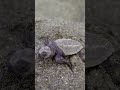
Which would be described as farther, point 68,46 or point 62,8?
point 62,8

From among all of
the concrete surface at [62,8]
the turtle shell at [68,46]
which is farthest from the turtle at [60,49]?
the concrete surface at [62,8]

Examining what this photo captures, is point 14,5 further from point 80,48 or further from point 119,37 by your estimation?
point 119,37

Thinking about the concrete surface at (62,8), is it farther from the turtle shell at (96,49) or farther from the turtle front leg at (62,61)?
the turtle front leg at (62,61)

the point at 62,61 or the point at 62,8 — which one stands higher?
the point at 62,8

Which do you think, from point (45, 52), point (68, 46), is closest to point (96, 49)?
point (68, 46)

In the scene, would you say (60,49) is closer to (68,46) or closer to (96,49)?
(68,46)

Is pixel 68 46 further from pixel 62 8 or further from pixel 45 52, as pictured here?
pixel 62 8

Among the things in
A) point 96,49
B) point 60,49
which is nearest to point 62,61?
point 60,49
